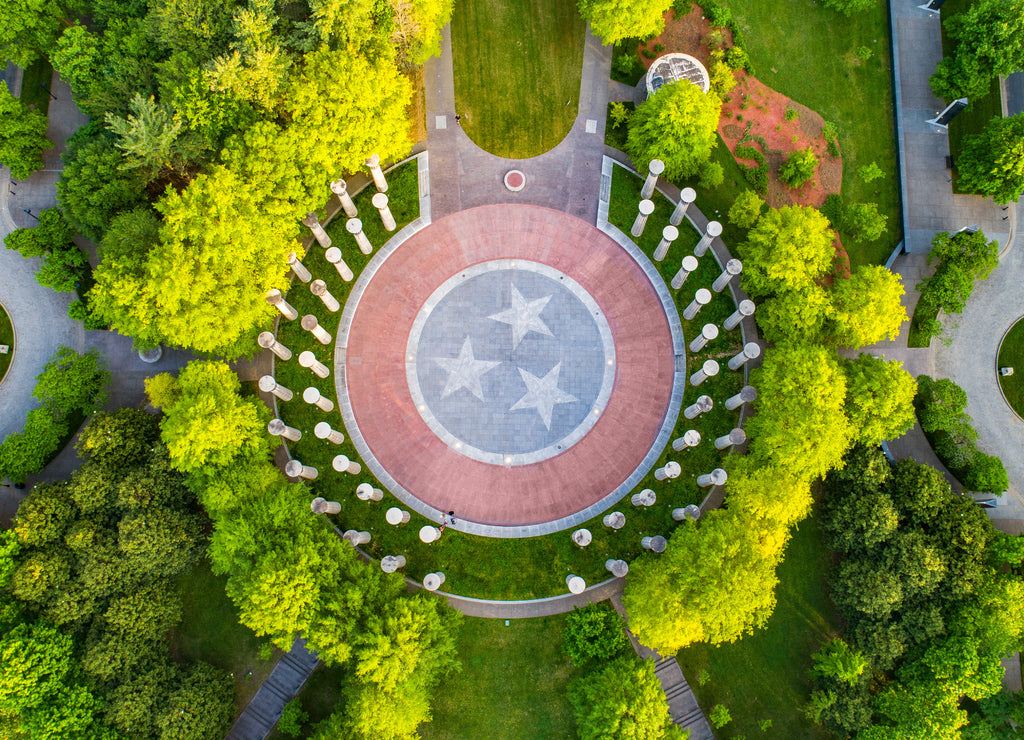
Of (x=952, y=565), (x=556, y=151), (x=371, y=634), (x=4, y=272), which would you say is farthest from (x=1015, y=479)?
(x=4, y=272)

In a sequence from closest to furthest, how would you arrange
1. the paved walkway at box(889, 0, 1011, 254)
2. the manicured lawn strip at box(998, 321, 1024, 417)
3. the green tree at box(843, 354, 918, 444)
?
the green tree at box(843, 354, 918, 444) < the manicured lawn strip at box(998, 321, 1024, 417) < the paved walkway at box(889, 0, 1011, 254)

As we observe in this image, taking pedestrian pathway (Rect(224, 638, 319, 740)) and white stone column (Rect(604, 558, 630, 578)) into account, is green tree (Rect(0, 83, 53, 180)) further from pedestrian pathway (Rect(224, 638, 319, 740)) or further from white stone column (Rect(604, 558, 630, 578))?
white stone column (Rect(604, 558, 630, 578))

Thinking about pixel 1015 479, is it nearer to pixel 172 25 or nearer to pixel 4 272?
pixel 172 25

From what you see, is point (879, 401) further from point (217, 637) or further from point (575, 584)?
point (217, 637)

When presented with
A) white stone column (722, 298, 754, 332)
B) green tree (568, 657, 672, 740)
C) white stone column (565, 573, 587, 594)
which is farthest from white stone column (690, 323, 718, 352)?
green tree (568, 657, 672, 740)

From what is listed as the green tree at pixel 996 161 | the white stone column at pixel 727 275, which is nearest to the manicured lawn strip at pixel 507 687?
the white stone column at pixel 727 275

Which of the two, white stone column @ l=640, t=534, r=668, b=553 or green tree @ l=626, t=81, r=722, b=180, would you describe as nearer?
white stone column @ l=640, t=534, r=668, b=553
